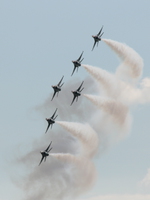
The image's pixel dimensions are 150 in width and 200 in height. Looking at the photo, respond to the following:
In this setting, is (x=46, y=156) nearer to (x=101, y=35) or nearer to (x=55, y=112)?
(x=55, y=112)

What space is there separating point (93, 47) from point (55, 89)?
1145cm

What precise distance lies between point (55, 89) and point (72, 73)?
4832mm

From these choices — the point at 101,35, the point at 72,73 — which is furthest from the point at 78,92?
the point at 101,35

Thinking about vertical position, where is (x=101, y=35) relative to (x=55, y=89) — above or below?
above

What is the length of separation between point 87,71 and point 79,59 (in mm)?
2954

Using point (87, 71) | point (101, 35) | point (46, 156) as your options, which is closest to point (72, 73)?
point (87, 71)

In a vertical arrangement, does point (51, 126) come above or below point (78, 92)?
below

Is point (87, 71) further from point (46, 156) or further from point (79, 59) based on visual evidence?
point (46, 156)

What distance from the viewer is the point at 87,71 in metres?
104

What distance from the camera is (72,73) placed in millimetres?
104062

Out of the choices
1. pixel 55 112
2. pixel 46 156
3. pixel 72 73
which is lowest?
pixel 46 156

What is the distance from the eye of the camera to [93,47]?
10338 centimetres

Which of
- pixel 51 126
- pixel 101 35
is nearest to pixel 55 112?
pixel 51 126

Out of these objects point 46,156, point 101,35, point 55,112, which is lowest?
point 46,156
